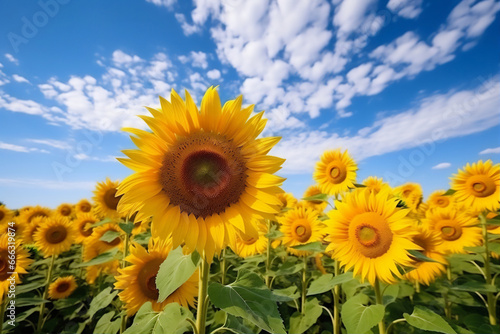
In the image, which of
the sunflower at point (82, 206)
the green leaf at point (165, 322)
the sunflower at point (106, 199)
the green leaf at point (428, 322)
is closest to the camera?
the green leaf at point (165, 322)

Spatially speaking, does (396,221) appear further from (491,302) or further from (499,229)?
(499,229)

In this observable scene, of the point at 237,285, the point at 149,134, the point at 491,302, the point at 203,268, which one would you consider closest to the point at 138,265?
the point at 203,268

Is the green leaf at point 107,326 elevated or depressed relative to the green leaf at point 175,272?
depressed

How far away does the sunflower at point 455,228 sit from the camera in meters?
4.58

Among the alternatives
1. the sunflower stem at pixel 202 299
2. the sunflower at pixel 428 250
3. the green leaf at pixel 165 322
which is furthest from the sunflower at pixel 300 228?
the green leaf at pixel 165 322

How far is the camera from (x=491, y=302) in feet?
12.5

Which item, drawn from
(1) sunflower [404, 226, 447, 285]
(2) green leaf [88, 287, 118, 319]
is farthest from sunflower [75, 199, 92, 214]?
(1) sunflower [404, 226, 447, 285]

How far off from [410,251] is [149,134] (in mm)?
2746

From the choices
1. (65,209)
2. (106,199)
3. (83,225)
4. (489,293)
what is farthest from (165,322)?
(65,209)

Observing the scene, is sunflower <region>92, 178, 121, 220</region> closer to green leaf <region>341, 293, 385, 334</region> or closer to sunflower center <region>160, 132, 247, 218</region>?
sunflower center <region>160, 132, 247, 218</region>

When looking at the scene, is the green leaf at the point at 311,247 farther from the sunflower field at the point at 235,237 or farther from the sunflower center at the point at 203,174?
the sunflower center at the point at 203,174

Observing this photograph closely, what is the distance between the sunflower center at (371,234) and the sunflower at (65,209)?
31.7 ft

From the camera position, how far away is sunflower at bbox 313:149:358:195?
17.6 ft

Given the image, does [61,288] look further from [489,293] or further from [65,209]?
[489,293]
